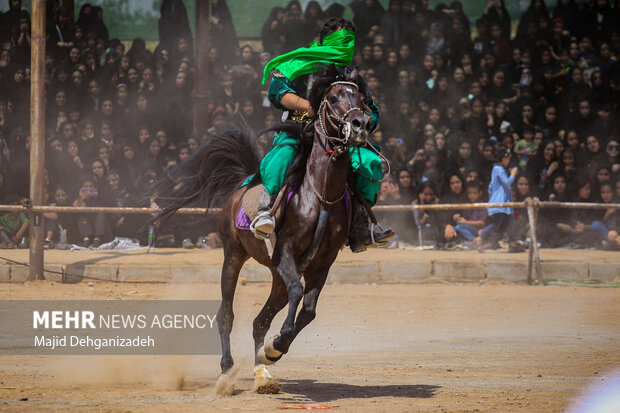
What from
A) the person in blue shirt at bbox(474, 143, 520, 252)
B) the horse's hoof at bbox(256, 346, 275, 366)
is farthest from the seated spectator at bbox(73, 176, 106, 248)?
the horse's hoof at bbox(256, 346, 275, 366)

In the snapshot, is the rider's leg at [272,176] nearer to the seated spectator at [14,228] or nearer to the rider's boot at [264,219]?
the rider's boot at [264,219]

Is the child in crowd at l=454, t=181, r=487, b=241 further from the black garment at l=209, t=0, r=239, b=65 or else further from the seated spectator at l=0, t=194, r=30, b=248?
the seated spectator at l=0, t=194, r=30, b=248

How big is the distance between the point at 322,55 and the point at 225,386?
2.78m

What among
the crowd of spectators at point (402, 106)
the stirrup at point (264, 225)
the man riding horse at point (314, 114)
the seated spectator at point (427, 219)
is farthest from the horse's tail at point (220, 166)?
the seated spectator at point (427, 219)

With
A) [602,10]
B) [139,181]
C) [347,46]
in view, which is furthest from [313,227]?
[602,10]

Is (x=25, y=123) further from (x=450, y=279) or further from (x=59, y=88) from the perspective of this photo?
(x=450, y=279)

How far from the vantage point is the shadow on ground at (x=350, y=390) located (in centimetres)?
658

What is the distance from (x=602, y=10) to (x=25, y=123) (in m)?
11.4

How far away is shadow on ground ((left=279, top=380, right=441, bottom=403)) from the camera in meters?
6.58

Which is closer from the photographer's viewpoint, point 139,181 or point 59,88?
point 139,181

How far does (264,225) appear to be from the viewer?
680 cm

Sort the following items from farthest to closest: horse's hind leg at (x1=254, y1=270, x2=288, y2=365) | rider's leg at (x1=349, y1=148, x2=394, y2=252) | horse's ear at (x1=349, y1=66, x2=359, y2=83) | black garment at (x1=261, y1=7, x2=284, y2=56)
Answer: black garment at (x1=261, y1=7, x2=284, y2=56)
horse's hind leg at (x1=254, y1=270, x2=288, y2=365)
rider's leg at (x1=349, y1=148, x2=394, y2=252)
horse's ear at (x1=349, y1=66, x2=359, y2=83)

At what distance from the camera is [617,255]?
14.8 meters

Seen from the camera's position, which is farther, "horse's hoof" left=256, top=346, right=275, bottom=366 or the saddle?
the saddle
